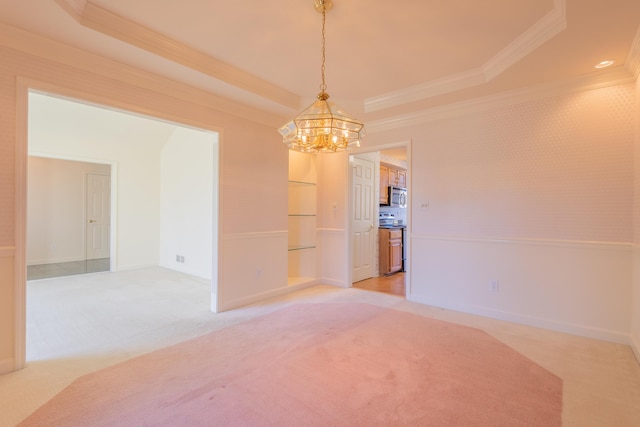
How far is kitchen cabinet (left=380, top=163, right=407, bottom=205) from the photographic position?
249 inches

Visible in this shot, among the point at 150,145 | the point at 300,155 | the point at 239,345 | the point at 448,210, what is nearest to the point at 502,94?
the point at 448,210

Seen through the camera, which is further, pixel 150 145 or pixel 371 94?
pixel 150 145

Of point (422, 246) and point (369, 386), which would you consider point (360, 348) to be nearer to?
point (369, 386)

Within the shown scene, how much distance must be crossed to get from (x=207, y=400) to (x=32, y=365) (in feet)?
5.27

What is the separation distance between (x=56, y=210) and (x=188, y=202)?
12.1 feet

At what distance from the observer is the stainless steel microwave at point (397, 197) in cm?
655

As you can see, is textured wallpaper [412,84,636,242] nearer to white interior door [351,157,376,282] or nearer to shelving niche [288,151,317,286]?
white interior door [351,157,376,282]

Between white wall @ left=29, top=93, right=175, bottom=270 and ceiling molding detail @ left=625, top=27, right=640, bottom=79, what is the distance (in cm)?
680

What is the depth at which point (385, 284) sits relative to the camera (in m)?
5.11

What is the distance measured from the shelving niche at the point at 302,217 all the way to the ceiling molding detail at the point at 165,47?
156cm

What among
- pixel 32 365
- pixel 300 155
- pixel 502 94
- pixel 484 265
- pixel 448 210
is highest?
pixel 502 94

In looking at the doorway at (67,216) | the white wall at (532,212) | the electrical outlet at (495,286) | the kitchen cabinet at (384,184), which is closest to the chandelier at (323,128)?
the white wall at (532,212)

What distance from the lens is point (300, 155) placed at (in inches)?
201

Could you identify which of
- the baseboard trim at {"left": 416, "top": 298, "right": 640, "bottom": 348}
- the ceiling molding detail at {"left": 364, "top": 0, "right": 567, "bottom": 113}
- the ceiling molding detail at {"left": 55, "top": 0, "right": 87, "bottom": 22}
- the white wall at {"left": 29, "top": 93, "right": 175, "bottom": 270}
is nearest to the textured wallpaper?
the ceiling molding detail at {"left": 364, "top": 0, "right": 567, "bottom": 113}
